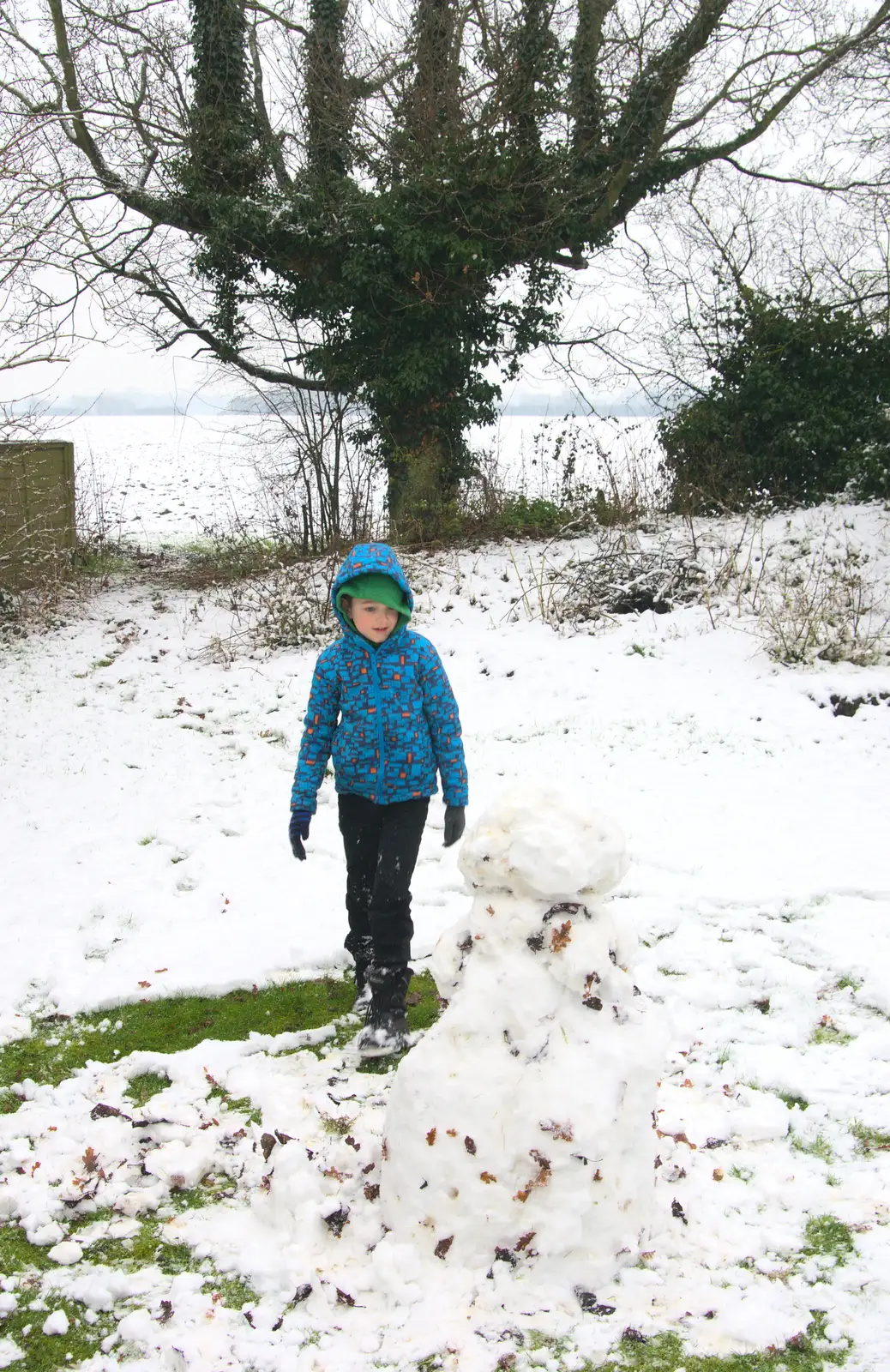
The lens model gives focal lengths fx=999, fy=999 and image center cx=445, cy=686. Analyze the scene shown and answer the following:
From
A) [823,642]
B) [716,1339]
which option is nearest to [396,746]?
[716,1339]

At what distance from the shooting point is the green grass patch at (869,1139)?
301cm

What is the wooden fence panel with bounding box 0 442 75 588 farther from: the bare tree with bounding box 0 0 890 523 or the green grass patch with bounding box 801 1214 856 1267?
the green grass patch with bounding box 801 1214 856 1267

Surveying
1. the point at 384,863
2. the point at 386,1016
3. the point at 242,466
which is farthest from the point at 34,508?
the point at 386,1016

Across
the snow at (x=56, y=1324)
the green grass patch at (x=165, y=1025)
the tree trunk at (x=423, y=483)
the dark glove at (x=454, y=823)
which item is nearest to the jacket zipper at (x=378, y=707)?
the dark glove at (x=454, y=823)

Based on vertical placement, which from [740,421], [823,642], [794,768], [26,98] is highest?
[26,98]

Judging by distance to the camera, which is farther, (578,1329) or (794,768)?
(794,768)

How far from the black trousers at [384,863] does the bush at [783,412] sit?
368 inches

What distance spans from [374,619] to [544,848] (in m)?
1.35

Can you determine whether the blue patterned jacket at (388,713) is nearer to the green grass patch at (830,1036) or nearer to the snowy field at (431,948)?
the snowy field at (431,948)

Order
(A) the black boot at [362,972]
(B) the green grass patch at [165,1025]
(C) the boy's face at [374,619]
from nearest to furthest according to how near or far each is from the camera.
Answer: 1. (C) the boy's face at [374,619]
2. (B) the green grass patch at [165,1025]
3. (A) the black boot at [362,972]

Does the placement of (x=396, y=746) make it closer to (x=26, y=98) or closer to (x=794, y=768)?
(x=794, y=768)

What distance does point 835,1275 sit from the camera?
2521mm

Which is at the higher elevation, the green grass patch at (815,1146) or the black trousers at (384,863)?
the black trousers at (384,863)

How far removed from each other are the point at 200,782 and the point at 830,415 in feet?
30.2
